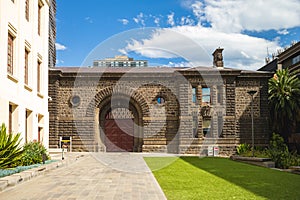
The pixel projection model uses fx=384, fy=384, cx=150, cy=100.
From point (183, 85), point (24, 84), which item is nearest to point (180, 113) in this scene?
point (183, 85)

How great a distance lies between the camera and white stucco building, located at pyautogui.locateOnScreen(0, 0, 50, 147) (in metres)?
14.2

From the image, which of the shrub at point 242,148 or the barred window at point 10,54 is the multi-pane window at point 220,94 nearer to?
the shrub at point 242,148

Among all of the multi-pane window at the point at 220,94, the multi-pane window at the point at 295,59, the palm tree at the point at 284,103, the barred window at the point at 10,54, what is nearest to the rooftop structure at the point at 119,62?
the multi-pane window at the point at 220,94

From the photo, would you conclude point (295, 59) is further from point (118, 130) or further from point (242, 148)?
point (118, 130)

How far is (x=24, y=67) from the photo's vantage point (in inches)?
680

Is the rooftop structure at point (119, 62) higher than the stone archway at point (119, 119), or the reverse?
the rooftop structure at point (119, 62)

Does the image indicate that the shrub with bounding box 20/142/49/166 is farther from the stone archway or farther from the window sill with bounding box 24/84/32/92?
the stone archway

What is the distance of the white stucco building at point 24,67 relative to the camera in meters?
14.2

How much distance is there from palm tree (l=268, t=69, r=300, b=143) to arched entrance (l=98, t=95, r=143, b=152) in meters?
11.3

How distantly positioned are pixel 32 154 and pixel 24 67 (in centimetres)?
430

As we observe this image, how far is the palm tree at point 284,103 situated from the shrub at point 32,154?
20.9m

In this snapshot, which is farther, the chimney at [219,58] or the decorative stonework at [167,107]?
the chimney at [219,58]

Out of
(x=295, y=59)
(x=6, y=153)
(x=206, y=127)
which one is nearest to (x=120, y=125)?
(x=206, y=127)

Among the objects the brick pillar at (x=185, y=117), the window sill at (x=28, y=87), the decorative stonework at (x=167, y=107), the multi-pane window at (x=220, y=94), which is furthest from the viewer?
the multi-pane window at (x=220, y=94)
